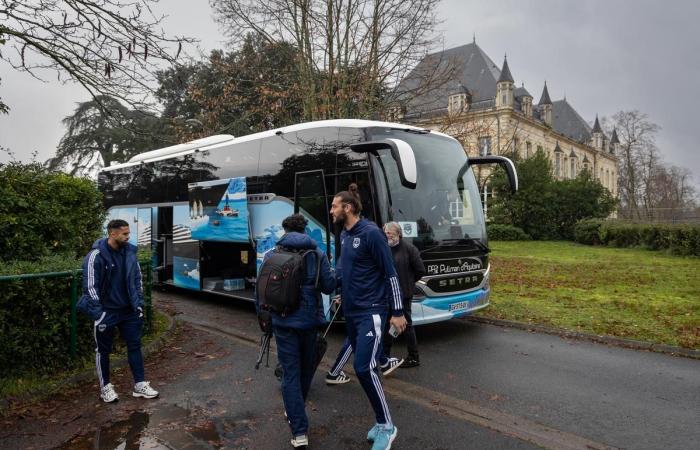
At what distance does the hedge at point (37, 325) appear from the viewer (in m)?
5.52

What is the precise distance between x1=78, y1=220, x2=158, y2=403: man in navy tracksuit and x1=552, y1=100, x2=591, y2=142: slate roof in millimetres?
82126

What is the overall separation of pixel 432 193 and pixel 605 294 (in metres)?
6.79

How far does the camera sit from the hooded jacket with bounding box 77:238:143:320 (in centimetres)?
507

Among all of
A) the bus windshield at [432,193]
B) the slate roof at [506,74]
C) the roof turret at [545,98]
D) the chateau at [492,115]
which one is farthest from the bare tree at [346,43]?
the roof turret at [545,98]

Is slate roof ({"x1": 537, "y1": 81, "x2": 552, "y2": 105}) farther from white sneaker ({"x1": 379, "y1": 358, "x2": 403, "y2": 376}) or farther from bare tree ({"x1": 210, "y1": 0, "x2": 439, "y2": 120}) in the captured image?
white sneaker ({"x1": 379, "y1": 358, "x2": 403, "y2": 376})

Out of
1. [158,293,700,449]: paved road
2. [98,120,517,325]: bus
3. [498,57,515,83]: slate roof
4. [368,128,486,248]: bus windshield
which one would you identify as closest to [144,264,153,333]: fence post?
[98,120,517,325]: bus

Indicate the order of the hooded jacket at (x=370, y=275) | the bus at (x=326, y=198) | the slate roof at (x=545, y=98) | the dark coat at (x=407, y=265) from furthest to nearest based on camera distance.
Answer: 1. the slate roof at (x=545, y=98)
2. the bus at (x=326, y=198)
3. the dark coat at (x=407, y=265)
4. the hooded jacket at (x=370, y=275)

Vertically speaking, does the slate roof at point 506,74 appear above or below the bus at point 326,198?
above

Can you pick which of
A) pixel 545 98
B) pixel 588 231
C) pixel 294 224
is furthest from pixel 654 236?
pixel 545 98

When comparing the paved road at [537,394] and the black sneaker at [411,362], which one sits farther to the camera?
the black sneaker at [411,362]

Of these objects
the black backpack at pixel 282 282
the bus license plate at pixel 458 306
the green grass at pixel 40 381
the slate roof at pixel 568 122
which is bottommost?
the green grass at pixel 40 381

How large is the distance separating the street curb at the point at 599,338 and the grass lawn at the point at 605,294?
27 cm

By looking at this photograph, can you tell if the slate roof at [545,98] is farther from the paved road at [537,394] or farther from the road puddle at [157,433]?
the road puddle at [157,433]

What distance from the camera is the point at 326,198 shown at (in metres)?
8.48
